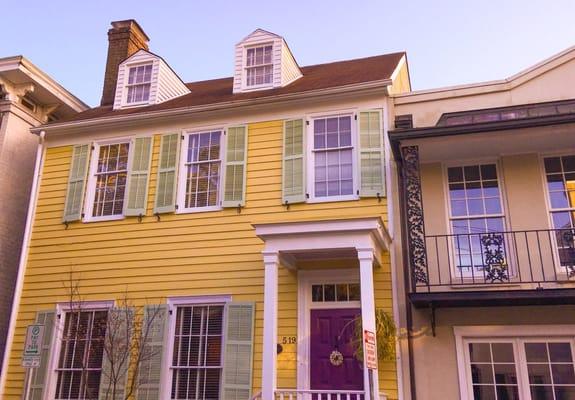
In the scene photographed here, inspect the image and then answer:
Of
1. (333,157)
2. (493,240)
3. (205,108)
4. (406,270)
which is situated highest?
(205,108)

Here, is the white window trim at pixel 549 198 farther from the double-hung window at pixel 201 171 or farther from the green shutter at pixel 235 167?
the double-hung window at pixel 201 171

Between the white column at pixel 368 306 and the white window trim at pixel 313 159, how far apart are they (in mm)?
1696

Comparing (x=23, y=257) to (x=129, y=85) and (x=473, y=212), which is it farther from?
(x=473, y=212)

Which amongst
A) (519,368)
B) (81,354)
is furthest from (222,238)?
(519,368)

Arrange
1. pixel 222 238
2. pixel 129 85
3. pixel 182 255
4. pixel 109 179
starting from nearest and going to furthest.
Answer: pixel 222 238 → pixel 182 255 → pixel 109 179 → pixel 129 85

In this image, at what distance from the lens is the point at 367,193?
361 inches

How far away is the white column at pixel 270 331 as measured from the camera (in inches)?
298

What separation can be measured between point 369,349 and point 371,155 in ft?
12.2

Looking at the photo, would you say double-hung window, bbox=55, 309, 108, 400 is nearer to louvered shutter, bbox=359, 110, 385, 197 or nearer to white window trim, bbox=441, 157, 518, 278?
louvered shutter, bbox=359, 110, 385, 197

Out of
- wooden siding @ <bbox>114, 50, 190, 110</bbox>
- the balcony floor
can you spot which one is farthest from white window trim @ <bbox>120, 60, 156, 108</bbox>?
the balcony floor

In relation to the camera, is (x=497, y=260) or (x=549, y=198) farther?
(x=549, y=198)

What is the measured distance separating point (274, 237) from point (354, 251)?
4.23ft

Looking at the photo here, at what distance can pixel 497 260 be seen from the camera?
827 cm

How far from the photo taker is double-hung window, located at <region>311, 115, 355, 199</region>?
376 inches
